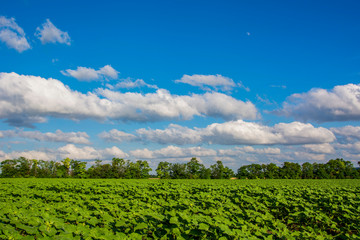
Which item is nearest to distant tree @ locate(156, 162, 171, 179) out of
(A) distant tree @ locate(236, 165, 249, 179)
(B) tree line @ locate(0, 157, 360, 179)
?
(B) tree line @ locate(0, 157, 360, 179)

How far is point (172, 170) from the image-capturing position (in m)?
97.8

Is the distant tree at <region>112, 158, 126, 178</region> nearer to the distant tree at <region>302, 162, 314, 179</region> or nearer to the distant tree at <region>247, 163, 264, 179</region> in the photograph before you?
the distant tree at <region>247, 163, 264, 179</region>

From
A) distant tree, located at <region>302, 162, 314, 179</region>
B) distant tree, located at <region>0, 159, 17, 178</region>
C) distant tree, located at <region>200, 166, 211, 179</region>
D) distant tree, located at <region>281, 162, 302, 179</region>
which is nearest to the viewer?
distant tree, located at <region>0, 159, 17, 178</region>

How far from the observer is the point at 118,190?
54.0 ft

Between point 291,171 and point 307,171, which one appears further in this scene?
point 307,171

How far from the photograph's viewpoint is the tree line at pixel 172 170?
87.1 m

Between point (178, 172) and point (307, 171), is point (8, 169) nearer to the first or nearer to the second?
point (178, 172)

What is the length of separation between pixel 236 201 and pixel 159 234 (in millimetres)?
7830

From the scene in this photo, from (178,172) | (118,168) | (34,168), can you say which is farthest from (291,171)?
(34,168)

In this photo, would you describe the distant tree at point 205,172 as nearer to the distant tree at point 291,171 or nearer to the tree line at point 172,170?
the tree line at point 172,170

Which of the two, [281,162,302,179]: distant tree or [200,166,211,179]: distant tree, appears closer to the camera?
[200,166,211,179]: distant tree

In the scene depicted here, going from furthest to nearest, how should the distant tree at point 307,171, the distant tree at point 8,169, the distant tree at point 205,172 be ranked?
the distant tree at point 307,171 → the distant tree at point 205,172 → the distant tree at point 8,169

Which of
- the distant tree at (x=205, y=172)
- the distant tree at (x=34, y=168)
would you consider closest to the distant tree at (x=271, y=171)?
the distant tree at (x=205, y=172)

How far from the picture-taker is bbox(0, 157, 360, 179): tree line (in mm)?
87125
